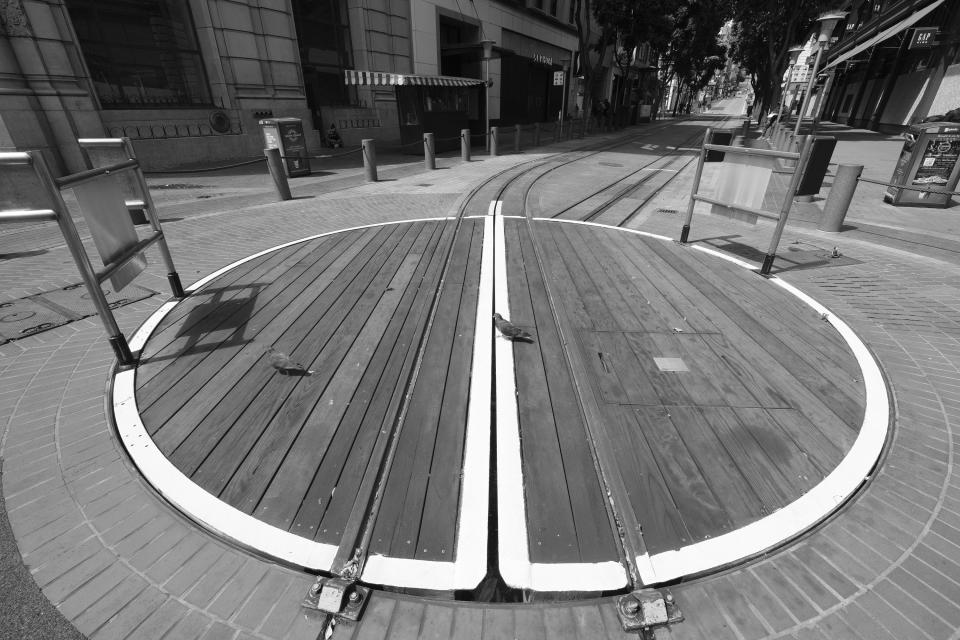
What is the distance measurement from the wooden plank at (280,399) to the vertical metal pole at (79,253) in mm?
1419

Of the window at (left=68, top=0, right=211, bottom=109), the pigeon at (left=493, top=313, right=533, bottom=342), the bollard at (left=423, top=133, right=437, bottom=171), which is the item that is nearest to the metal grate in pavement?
the pigeon at (left=493, top=313, right=533, bottom=342)

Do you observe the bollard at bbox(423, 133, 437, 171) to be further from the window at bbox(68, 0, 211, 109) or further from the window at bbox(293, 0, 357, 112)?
the window at bbox(293, 0, 357, 112)

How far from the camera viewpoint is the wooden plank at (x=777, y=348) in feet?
9.97

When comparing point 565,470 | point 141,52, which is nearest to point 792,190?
point 565,470

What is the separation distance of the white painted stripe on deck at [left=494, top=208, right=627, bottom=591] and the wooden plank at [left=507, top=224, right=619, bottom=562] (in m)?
0.04

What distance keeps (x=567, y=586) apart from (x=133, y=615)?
194 centimetres

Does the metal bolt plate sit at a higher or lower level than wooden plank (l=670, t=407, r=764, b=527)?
higher

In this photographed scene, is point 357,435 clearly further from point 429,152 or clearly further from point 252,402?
point 429,152

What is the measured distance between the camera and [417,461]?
2.51 m

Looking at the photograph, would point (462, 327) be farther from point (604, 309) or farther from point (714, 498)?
point (714, 498)

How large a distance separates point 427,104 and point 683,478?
17.9 meters

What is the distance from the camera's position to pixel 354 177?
12609 mm

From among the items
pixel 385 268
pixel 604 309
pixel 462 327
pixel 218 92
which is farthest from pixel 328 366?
pixel 218 92

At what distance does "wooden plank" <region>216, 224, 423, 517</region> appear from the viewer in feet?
7.85
